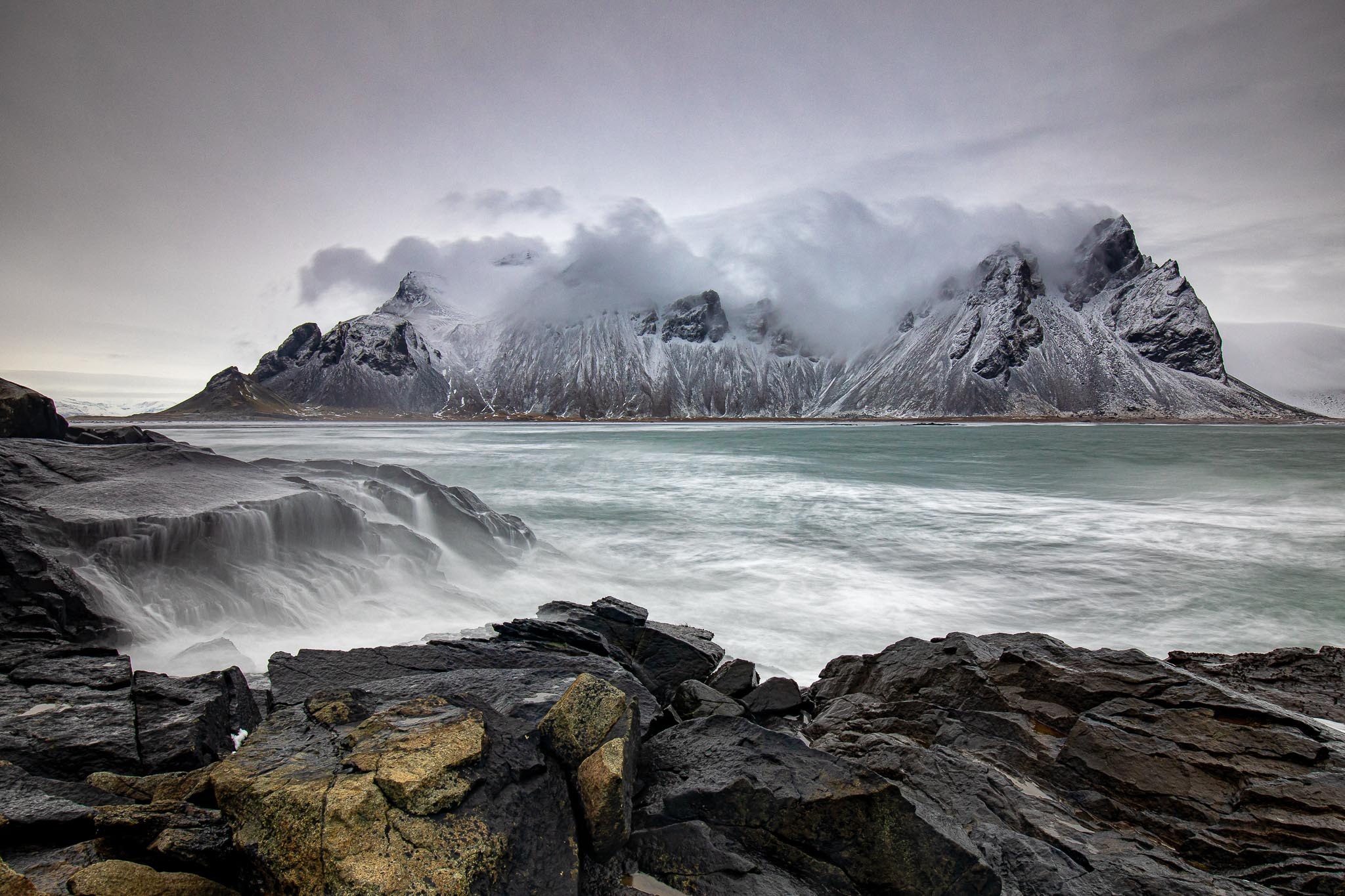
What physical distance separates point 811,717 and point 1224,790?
352 centimetres

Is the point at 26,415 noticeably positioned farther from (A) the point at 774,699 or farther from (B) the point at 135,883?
(A) the point at 774,699

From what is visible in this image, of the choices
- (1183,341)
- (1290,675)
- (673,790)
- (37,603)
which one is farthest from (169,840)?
(1183,341)

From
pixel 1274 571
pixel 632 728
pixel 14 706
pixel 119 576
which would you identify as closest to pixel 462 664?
pixel 632 728

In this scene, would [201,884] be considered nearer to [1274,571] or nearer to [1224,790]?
[1224,790]

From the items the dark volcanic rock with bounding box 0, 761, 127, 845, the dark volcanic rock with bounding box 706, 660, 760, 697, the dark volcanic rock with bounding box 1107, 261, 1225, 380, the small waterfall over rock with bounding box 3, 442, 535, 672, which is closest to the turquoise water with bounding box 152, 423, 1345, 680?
the small waterfall over rock with bounding box 3, 442, 535, 672

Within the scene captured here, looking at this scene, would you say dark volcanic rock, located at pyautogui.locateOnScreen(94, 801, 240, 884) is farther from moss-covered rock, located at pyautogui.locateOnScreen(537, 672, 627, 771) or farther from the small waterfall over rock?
the small waterfall over rock

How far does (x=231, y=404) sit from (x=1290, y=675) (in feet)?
767

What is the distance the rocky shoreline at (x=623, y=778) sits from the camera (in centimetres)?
272

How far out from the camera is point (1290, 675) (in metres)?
7.42

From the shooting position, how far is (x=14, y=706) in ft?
14.1

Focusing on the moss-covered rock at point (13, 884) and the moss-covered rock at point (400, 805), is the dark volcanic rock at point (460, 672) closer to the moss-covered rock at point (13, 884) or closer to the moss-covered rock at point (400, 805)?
the moss-covered rock at point (400, 805)

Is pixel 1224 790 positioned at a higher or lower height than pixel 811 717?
higher

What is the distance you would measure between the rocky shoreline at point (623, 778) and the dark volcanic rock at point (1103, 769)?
2 centimetres

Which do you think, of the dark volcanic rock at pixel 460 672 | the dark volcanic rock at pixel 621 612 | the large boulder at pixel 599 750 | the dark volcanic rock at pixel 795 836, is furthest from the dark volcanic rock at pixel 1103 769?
the dark volcanic rock at pixel 621 612
